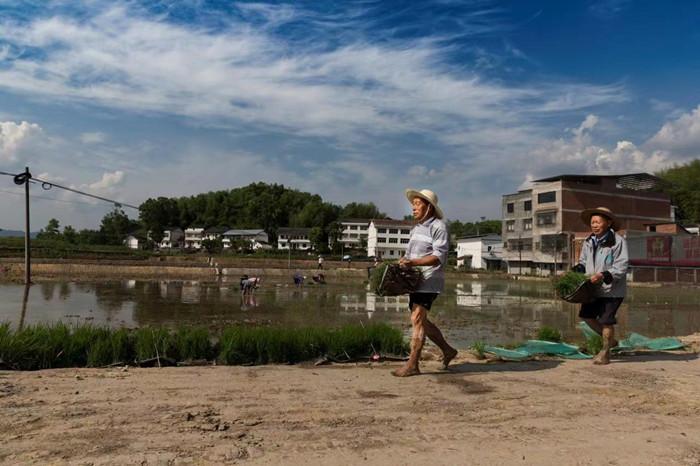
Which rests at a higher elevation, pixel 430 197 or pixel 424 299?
pixel 430 197

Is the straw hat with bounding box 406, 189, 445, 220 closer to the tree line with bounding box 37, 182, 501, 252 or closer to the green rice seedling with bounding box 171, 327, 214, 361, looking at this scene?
the green rice seedling with bounding box 171, 327, 214, 361

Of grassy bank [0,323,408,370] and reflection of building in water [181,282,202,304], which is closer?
grassy bank [0,323,408,370]

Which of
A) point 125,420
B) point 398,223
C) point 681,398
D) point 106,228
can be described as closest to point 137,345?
point 125,420

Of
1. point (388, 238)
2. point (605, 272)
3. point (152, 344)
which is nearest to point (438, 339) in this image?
point (605, 272)

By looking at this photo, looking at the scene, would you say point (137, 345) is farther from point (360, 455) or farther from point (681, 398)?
point (681, 398)

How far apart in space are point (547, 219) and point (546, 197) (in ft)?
8.74

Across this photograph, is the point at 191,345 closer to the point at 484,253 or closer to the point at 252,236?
the point at 484,253

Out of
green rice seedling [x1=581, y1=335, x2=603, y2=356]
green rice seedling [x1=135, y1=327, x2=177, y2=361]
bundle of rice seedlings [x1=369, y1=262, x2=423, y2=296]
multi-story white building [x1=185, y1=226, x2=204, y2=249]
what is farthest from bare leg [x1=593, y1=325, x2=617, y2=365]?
multi-story white building [x1=185, y1=226, x2=204, y2=249]

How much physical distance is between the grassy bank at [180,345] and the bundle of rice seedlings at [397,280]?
151 centimetres

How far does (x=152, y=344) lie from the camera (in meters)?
5.72

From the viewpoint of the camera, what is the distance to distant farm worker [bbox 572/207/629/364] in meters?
6.04

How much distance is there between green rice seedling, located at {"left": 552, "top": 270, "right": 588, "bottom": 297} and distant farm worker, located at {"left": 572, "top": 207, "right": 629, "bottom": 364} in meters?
0.15

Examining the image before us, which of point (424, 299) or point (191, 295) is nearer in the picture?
point (424, 299)

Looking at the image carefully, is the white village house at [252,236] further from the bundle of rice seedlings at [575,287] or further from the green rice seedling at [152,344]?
the bundle of rice seedlings at [575,287]
